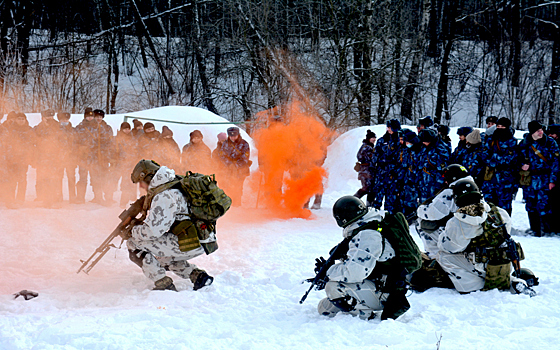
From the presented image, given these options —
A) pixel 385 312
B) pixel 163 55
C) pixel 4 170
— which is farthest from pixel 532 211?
pixel 163 55

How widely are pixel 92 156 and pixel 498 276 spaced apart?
26.0ft

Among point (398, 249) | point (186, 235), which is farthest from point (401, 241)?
point (186, 235)

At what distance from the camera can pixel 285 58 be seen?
1906 centimetres

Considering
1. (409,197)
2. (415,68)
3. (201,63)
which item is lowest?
(409,197)

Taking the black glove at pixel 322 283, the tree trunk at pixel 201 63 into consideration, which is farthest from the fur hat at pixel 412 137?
the tree trunk at pixel 201 63

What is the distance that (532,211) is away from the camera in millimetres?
8680

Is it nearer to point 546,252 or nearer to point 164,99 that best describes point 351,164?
point 546,252

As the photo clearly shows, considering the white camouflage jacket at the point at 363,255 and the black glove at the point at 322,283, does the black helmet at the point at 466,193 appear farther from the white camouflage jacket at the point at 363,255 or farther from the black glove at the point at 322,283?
the black glove at the point at 322,283

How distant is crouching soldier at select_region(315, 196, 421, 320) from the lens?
4.25 m

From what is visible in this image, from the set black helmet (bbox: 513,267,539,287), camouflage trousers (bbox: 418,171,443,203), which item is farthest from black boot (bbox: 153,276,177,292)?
camouflage trousers (bbox: 418,171,443,203)

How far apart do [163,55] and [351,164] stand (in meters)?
14.1

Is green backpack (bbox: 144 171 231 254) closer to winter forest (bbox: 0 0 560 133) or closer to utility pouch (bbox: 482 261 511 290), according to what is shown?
utility pouch (bbox: 482 261 511 290)

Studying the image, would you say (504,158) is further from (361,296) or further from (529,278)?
(361,296)

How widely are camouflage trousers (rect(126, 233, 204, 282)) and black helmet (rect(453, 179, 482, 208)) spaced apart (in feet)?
9.12
